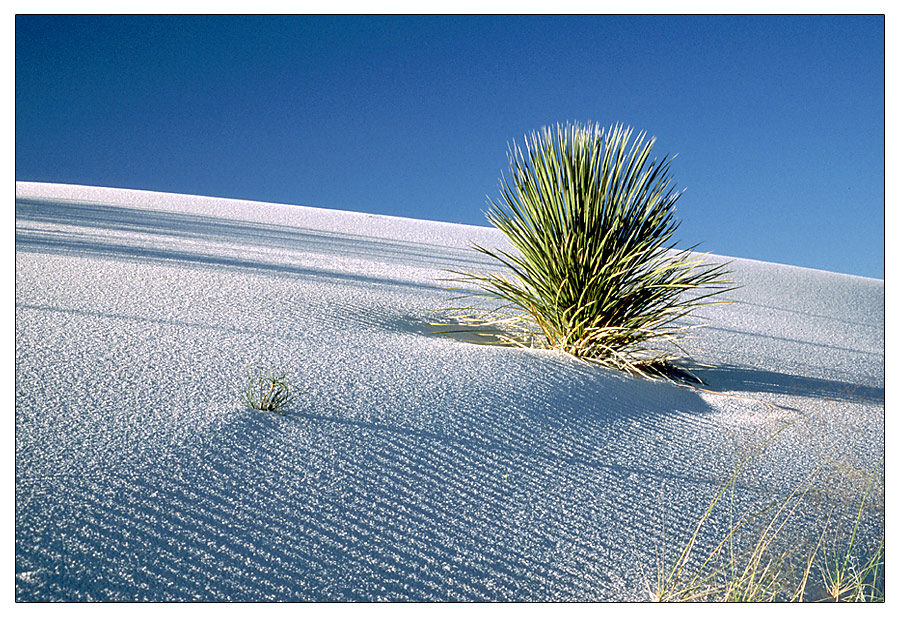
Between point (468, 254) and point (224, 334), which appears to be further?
point (468, 254)

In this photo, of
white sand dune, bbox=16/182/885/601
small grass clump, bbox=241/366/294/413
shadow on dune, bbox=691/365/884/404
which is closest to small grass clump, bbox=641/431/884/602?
white sand dune, bbox=16/182/885/601

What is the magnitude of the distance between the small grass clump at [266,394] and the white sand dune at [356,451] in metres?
0.05

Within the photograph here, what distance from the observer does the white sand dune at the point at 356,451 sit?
118 cm

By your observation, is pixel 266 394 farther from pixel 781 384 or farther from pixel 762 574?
pixel 781 384

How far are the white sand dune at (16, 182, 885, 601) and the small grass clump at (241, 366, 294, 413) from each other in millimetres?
52

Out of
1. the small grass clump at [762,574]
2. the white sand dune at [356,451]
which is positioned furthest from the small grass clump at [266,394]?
the small grass clump at [762,574]

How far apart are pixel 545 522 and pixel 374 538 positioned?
40cm

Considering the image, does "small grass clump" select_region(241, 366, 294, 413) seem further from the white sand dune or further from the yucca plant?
the yucca plant

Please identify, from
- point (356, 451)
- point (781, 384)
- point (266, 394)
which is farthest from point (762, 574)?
point (781, 384)

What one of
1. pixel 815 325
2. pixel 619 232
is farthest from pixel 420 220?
pixel 619 232

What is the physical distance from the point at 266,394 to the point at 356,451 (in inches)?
13.6
